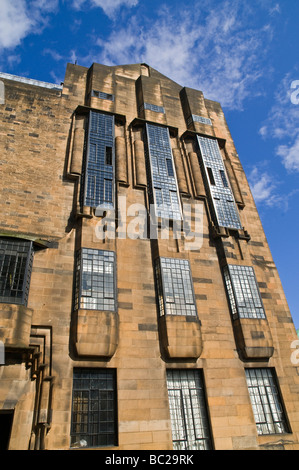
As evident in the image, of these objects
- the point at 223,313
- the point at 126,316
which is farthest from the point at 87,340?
the point at 223,313

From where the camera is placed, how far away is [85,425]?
12.9m

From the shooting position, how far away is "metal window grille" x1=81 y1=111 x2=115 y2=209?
61.1ft

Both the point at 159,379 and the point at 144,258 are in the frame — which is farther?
the point at 144,258

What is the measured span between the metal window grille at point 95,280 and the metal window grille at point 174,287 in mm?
2583

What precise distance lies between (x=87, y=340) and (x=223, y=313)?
25.5 ft

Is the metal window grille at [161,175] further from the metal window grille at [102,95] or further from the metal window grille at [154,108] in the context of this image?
the metal window grille at [102,95]

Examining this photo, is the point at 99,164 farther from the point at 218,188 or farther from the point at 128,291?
the point at 128,291

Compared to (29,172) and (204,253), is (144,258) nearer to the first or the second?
(204,253)

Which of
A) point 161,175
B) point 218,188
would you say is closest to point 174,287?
point 161,175

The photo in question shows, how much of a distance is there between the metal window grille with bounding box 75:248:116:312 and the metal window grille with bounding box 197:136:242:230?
27.1 ft

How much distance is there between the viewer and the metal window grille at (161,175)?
19.9 meters

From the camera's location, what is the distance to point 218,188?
74.4 feet
